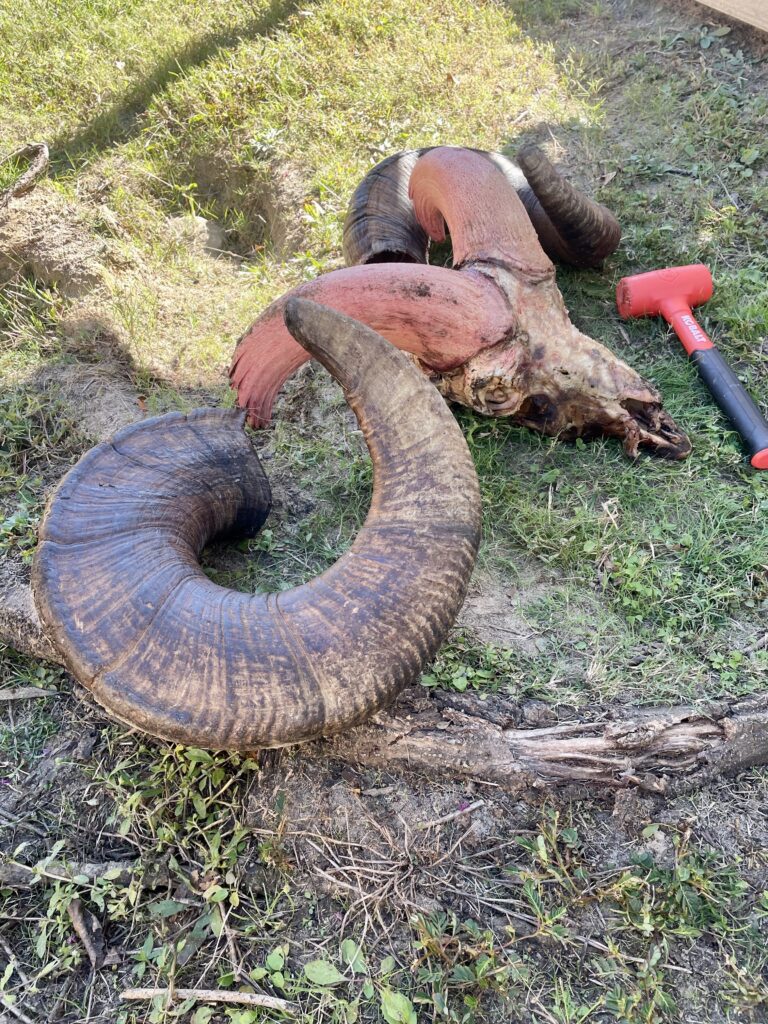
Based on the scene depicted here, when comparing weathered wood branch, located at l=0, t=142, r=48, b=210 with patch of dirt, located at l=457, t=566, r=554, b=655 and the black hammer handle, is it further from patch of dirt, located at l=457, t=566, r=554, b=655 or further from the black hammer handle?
the black hammer handle

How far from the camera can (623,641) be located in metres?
2.82

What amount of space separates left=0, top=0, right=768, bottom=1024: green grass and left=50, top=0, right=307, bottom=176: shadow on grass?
0.03m

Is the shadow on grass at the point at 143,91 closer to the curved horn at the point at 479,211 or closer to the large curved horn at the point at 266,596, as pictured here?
the curved horn at the point at 479,211

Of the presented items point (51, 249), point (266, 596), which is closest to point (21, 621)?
point (266, 596)

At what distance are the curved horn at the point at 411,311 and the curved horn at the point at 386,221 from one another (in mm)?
667

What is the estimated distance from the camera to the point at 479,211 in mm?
3545

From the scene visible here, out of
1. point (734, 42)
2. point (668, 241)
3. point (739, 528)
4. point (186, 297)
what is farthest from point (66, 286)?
point (734, 42)

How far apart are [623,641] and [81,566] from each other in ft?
6.19

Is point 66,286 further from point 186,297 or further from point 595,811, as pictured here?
point 595,811

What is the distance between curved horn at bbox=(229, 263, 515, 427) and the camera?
3150 millimetres

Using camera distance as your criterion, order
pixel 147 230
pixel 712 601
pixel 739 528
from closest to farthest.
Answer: pixel 712 601 → pixel 739 528 → pixel 147 230

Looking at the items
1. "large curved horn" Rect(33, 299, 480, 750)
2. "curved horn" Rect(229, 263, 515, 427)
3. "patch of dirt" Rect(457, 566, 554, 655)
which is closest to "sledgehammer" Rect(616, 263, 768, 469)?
"curved horn" Rect(229, 263, 515, 427)

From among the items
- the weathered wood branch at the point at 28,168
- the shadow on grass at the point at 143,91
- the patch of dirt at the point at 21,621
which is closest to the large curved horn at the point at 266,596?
the patch of dirt at the point at 21,621

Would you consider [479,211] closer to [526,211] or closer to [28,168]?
[526,211]
